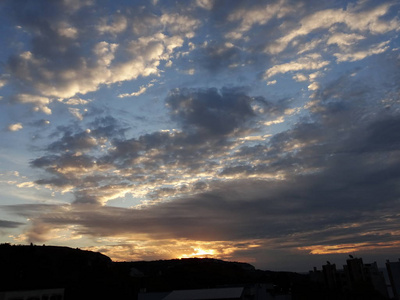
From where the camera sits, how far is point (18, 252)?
284 ft

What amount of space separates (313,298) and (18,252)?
75.0 meters

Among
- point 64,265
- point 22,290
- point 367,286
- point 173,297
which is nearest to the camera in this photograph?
point 22,290

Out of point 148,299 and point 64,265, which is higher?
point 64,265

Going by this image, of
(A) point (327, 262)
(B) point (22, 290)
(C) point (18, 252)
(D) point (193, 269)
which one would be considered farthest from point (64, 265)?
(A) point (327, 262)

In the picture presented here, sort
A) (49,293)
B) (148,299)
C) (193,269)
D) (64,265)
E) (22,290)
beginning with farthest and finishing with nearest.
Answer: (193,269)
(64,265)
(148,299)
(49,293)
(22,290)

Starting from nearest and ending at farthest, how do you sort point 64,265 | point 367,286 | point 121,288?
point 121,288 < point 367,286 < point 64,265

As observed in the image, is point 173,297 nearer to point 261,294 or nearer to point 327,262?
point 261,294

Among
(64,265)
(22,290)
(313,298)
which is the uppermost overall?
(64,265)

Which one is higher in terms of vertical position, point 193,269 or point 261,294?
point 193,269

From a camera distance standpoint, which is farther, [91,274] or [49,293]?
[91,274]

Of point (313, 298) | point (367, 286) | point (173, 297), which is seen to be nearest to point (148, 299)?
point (173, 297)

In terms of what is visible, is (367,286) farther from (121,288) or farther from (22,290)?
(22,290)

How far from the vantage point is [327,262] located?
105 m

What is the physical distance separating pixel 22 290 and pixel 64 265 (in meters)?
64.8
